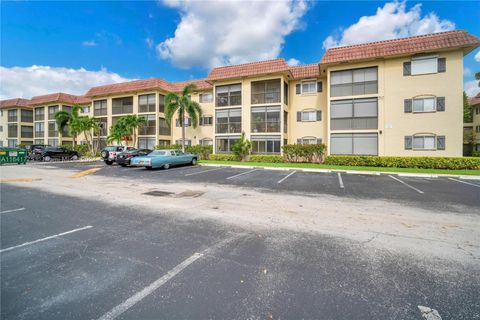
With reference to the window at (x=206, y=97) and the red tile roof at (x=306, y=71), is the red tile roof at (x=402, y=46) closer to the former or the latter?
the red tile roof at (x=306, y=71)

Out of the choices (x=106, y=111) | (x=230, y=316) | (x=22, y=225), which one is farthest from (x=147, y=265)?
(x=106, y=111)

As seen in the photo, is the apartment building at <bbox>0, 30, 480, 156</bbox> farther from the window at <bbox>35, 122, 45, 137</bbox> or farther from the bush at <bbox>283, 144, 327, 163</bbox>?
the window at <bbox>35, 122, 45, 137</bbox>

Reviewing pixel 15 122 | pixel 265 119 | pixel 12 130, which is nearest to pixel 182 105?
pixel 265 119

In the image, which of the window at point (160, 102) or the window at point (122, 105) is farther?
the window at point (122, 105)

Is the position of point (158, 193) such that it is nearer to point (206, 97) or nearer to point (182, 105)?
point (182, 105)

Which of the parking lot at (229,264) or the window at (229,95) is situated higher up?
the window at (229,95)

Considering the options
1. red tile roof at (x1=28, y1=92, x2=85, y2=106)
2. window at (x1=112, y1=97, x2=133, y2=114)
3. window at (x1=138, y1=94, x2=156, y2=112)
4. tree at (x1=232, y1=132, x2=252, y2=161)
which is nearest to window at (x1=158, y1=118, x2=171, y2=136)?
window at (x1=138, y1=94, x2=156, y2=112)

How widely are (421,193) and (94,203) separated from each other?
40.4ft

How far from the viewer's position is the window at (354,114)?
68.0 ft

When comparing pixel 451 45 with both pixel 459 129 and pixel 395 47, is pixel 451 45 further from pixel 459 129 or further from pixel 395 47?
pixel 459 129

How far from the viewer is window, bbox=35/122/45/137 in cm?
4222

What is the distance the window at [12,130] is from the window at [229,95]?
4424 cm

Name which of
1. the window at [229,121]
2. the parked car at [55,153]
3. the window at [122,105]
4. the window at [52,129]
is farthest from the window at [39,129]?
the window at [229,121]

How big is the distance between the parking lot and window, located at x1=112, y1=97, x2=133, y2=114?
96.9 feet
